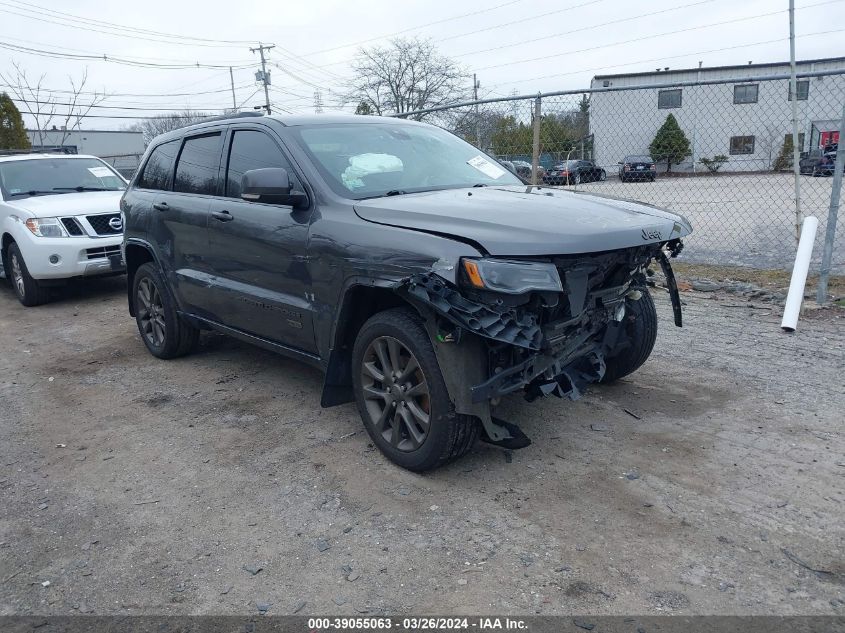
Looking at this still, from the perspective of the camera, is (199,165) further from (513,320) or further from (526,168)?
(526,168)

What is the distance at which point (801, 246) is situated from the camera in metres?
6.10

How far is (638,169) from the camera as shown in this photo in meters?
9.67

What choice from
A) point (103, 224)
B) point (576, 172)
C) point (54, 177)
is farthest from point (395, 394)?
point (54, 177)

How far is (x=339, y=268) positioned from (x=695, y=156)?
8465 millimetres

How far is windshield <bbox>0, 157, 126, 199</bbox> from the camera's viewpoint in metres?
8.95

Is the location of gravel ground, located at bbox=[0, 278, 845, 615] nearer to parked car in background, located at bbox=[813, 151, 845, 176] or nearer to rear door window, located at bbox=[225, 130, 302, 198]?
rear door window, located at bbox=[225, 130, 302, 198]

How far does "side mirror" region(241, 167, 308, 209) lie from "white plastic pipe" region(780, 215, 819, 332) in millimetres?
4217

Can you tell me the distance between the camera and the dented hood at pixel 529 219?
3.16m

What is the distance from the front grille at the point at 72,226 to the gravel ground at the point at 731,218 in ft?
20.7

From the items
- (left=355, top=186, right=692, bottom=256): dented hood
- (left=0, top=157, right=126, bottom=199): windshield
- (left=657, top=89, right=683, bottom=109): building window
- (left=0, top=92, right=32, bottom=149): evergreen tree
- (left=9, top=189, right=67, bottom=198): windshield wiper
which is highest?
(left=0, top=92, right=32, bottom=149): evergreen tree

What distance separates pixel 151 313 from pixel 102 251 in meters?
2.90

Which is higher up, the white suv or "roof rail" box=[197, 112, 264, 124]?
"roof rail" box=[197, 112, 264, 124]

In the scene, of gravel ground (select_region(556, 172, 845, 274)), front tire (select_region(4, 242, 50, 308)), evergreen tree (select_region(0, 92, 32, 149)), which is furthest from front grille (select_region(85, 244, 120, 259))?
evergreen tree (select_region(0, 92, 32, 149))

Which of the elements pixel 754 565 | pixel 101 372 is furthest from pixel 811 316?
pixel 101 372
